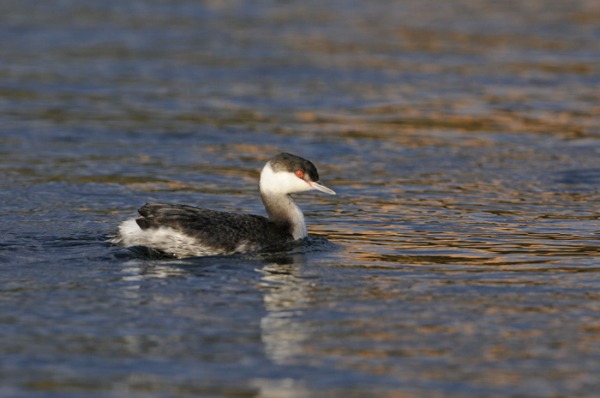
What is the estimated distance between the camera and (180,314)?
9.49 meters

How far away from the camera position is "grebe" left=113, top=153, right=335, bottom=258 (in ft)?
37.6

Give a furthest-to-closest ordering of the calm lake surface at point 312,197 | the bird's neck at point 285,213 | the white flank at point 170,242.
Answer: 1. the bird's neck at point 285,213
2. the white flank at point 170,242
3. the calm lake surface at point 312,197

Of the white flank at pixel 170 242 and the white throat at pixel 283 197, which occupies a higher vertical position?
the white throat at pixel 283 197

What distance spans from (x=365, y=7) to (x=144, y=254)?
21.6 meters

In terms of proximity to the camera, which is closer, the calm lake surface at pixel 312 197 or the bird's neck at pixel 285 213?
the calm lake surface at pixel 312 197

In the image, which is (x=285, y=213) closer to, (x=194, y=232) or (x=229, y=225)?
(x=229, y=225)

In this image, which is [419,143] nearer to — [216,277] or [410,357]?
[216,277]

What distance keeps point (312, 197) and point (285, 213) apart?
284 cm

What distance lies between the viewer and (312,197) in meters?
15.2

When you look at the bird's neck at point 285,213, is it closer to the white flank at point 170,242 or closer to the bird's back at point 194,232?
the bird's back at point 194,232

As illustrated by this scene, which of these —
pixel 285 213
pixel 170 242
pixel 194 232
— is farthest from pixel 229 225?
pixel 285 213

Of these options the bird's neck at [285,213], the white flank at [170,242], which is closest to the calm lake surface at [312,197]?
the white flank at [170,242]

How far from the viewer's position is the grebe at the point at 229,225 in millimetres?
11453

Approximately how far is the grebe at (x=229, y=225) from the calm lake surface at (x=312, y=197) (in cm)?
17
